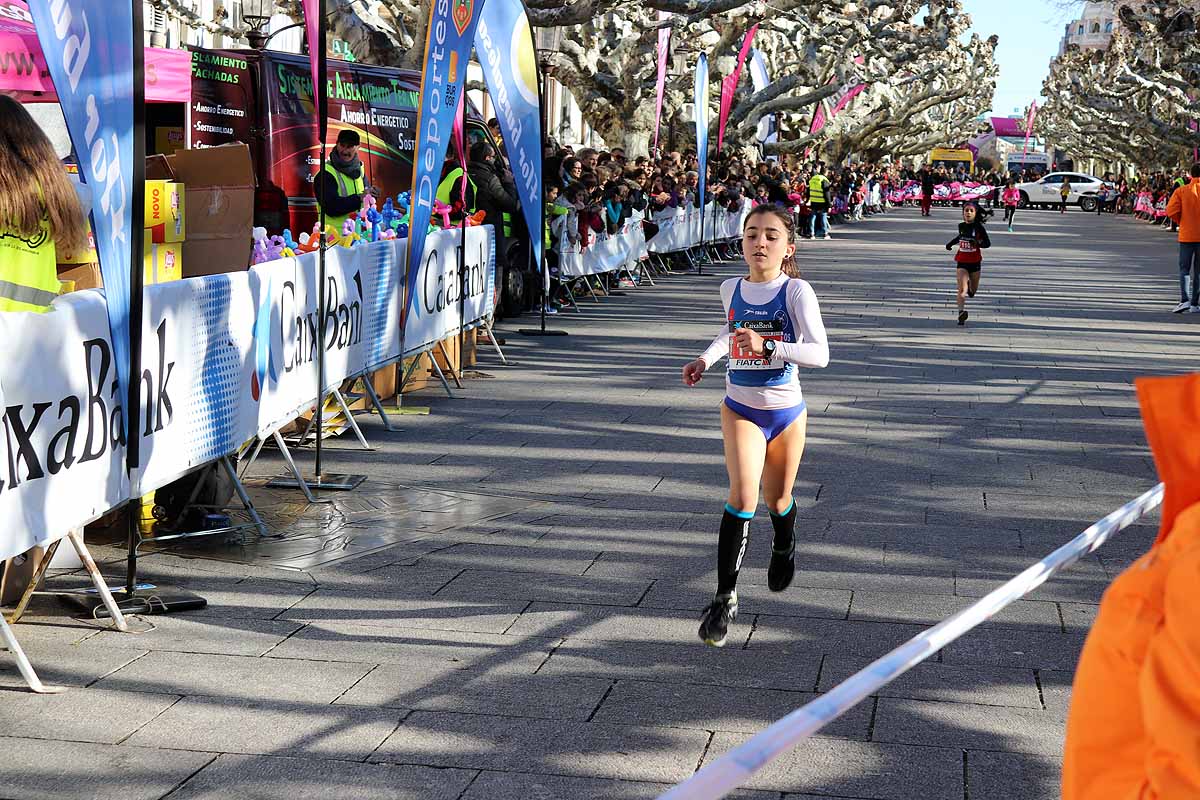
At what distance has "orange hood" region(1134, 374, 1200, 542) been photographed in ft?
5.29

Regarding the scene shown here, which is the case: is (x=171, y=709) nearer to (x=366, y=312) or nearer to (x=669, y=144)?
(x=366, y=312)

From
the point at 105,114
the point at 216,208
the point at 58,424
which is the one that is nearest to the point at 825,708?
the point at 58,424

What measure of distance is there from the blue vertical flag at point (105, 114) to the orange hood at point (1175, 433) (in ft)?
13.9

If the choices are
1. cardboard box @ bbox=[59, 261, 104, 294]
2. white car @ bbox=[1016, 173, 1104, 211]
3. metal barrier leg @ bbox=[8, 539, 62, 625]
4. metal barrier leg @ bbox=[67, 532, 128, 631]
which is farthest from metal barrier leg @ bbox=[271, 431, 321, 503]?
white car @ bbox=[1016, 173, 1104, 211]

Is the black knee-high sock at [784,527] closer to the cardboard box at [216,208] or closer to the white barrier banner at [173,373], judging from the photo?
the white barrier banner at [173,373]

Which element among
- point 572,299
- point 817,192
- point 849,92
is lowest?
point 572,299

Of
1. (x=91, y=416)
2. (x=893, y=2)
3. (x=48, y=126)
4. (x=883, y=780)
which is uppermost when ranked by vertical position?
(x=893, y=2)

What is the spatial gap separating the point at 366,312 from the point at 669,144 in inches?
1248

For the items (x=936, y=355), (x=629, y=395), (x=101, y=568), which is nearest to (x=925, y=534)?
(x=101, y=568)

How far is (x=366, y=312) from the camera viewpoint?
938 cm

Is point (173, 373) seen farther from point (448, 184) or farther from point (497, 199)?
point (497, 199)

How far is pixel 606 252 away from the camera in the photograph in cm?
2053

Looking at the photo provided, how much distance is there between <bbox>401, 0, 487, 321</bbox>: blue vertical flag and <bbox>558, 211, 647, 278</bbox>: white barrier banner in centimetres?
773

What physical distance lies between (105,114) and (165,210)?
192 cm
